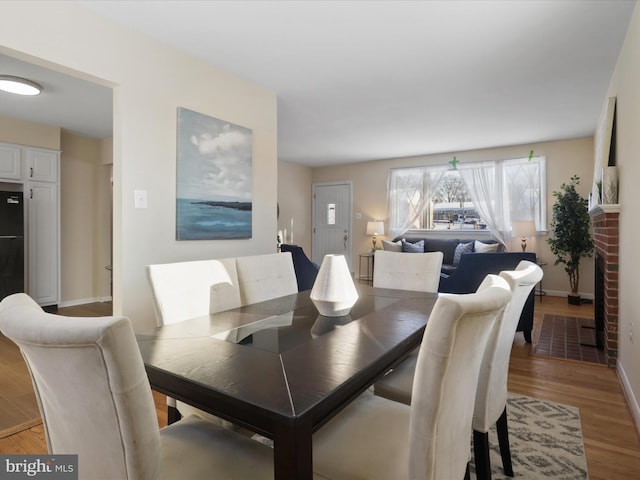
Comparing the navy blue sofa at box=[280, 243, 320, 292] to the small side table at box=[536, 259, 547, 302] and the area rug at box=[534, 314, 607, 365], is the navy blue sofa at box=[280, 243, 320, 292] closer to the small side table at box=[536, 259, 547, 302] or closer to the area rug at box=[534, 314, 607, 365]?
the area rug at box=[534, 314, 607, 365]

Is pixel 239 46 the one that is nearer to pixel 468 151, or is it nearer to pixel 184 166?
pixel 184 166

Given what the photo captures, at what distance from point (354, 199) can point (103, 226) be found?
14.8 ft

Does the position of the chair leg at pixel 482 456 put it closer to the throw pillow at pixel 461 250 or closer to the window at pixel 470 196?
the throw pillow at pixel 461 250

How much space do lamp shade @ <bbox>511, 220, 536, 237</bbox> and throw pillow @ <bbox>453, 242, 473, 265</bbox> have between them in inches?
26.8

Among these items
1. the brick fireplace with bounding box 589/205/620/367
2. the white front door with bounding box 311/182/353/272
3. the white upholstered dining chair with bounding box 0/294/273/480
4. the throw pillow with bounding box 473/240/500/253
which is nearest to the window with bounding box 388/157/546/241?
the throw pillow with bounding box 473/240/500/253

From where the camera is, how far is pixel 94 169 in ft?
18.3

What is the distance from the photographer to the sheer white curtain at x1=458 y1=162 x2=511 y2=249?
609 centimetres

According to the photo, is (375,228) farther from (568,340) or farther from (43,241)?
(43,241)

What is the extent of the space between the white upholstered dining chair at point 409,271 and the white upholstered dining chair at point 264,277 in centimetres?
68

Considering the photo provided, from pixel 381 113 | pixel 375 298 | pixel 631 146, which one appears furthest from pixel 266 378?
pixel 381 113

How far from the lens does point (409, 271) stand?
8.50 ft

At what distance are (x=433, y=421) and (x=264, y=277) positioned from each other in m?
1.51

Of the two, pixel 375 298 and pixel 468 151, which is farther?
pixel 468 151

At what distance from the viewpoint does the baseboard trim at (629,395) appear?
6.59 feet
